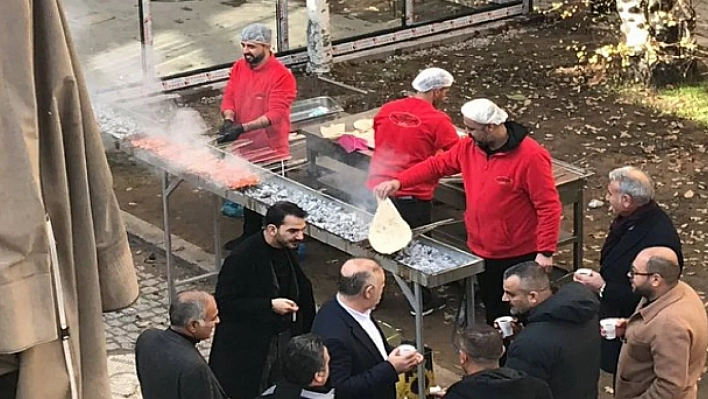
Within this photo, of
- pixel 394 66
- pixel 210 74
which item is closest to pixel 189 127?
pixel 210 74

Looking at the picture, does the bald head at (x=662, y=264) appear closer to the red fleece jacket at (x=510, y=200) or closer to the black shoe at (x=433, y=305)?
the red fleece jacket at (x=510, y=200)

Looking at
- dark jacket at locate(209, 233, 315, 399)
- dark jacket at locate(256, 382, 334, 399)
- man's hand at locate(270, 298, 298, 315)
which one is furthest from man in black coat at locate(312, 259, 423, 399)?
dark jacket at locate(209, 233, 315, 399)

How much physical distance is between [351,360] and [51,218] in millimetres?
3190

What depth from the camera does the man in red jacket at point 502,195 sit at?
7086 mm

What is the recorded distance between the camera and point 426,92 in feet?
26.7

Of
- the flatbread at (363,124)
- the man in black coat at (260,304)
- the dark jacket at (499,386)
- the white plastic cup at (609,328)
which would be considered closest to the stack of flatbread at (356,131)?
the flatbread at (363,124)

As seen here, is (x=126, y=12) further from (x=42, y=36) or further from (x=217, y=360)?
(x=42, y=36)

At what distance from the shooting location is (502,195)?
23.6 feet

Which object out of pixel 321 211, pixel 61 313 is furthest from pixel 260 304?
pixel 61 313

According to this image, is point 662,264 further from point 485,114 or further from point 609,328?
point 485,114

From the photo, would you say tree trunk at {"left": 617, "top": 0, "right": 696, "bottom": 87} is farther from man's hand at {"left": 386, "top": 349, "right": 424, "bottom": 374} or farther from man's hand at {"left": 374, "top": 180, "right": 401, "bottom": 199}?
man's hand at {"left": 386, "top": 349, "right": 424, "bottom": 374}

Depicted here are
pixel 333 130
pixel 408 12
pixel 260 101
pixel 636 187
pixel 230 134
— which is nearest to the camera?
pixel 636 187

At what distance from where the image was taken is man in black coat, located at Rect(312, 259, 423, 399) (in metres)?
5.41

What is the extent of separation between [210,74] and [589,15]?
6008 millimetres
